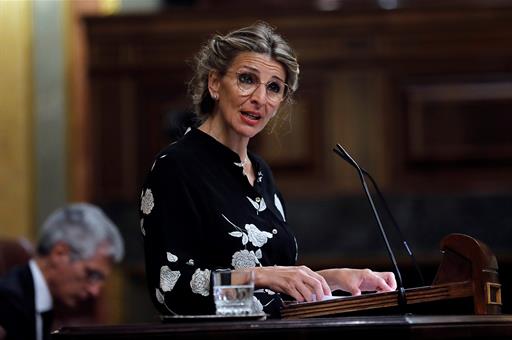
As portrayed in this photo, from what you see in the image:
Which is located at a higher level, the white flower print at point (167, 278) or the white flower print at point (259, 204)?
the white flower print at point (259, 204)

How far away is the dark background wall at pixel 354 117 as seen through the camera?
17.2 ft

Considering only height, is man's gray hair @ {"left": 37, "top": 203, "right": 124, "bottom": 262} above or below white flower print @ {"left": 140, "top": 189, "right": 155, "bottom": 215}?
below

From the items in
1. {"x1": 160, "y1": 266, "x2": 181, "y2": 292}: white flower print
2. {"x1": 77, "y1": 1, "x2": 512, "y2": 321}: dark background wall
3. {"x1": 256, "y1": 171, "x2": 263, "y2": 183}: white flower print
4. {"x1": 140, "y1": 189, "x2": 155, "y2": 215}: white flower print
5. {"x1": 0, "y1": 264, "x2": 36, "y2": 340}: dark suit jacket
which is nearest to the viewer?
{"x1": 160, "y1": 266, "x2": 181, "y2": 292}: white flower print

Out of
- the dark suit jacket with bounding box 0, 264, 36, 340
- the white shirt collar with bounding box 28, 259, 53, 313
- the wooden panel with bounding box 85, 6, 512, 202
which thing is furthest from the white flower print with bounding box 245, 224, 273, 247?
the wooden panel with bounding box 85, 6, 512, 202

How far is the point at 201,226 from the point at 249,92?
331 millimetres

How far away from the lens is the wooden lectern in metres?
2.16

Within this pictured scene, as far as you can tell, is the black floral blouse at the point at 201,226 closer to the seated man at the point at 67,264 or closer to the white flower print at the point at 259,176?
the white flower print at the point at 259,176

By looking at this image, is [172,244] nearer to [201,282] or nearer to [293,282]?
[201,282]

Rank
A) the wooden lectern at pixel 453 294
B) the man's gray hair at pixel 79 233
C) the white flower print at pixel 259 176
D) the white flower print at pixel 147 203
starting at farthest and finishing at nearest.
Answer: the man's gray hair at pixel 79 233 < the white flower print at pixel 259 176 < the white flower print at pixel 147 203 < the wooden lectern at pixel 453 294

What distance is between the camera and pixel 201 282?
224 cm

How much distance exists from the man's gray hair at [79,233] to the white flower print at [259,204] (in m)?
1.80

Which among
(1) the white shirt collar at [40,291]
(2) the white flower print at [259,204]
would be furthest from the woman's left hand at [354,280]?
(1) the white shirt collar at [40,291]

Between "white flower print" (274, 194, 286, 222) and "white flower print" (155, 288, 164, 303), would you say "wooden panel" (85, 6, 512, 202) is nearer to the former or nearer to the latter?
"white flower print" (274, 194, 286, 222)

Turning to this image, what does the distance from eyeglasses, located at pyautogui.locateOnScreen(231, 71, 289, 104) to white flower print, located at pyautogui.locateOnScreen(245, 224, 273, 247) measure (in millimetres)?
268
